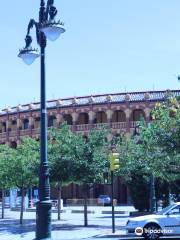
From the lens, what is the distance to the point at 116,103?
63.9 m

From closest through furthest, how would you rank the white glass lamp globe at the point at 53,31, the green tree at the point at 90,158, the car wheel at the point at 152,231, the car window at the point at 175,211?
1. the white glass lamp globe at the point at 53,31
2. the car wheel at the point at 152,231
3. the car window at the point at 175,211
4. the green tree at the point at 90,158

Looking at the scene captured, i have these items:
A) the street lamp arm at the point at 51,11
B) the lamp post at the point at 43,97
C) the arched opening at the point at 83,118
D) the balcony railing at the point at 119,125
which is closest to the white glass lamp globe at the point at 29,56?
the lamp post at the point at 43,97

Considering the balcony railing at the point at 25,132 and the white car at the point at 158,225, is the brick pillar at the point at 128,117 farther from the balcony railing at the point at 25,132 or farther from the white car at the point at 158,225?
the white car at the point at 158,225

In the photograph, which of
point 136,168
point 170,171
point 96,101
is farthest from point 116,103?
point 170,171

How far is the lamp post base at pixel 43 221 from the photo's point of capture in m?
11.8

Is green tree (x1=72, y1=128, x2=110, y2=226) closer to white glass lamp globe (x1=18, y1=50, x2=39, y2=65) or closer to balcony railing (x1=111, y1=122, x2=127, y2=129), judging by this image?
white glass lamp globe (x1=18, y1=50, x2=39, y2=65)

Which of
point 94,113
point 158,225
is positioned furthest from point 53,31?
point 94,113

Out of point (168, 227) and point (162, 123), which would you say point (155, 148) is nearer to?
point (162, 123)

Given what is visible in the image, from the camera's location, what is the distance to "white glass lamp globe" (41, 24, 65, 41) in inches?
480

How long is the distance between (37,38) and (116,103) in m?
50.8

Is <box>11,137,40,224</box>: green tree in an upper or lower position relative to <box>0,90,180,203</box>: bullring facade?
lower

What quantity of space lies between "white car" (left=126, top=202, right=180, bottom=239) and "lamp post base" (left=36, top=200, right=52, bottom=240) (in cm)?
795

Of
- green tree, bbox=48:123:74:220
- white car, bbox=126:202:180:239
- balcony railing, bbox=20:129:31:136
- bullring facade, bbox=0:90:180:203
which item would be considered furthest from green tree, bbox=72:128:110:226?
balcony railing, bbox=20:129:31:136

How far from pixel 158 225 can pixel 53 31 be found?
9721 millimetres
